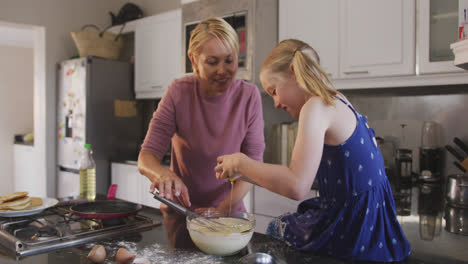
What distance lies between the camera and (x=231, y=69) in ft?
4.55

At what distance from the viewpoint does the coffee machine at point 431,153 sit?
89.7 inches

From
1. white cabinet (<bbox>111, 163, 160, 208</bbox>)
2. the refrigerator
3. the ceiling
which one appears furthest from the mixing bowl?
the ceiling

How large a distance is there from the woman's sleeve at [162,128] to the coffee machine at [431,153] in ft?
5.41

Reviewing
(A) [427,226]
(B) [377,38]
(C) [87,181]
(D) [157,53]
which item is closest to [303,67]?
(A) [427,226]

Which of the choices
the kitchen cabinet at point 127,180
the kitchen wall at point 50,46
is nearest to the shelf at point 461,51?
the kitchen cabinet at point 127,180

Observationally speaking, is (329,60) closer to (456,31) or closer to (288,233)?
(456,31)

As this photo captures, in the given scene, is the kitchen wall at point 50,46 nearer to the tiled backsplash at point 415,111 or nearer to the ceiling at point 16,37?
the ceiling at point 16,37

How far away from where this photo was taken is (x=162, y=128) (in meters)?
1.50

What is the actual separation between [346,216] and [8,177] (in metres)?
6.08

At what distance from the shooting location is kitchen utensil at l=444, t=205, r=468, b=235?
1.39 m

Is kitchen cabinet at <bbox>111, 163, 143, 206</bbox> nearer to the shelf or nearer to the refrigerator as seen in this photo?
the refrigerator

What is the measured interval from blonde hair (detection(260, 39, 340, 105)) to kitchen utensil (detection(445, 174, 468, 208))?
1.11m

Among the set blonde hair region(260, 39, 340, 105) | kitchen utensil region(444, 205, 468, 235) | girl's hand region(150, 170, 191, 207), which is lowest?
kitchen utensil region(444, 205, 468, 235)

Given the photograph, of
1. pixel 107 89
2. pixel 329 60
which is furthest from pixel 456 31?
pixel 107 89
